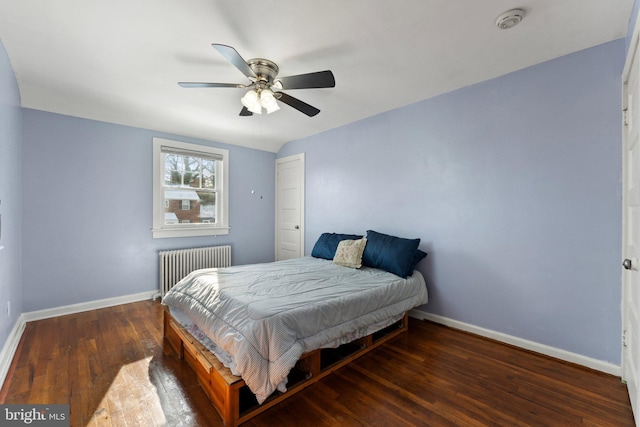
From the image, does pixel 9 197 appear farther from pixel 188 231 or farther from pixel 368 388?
pixel 368 388

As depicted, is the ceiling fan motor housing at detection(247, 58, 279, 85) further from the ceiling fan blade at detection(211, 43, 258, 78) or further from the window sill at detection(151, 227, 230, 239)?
the window sill at detection(151, 227, 230, 239)

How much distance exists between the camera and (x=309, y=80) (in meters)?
2.01

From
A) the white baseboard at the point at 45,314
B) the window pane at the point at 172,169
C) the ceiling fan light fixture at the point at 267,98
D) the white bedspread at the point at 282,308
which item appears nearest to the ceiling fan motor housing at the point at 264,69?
the ceiling fan light fixture at the point at 267,98

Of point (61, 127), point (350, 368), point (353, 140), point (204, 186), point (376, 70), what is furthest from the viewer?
point (204, 186)

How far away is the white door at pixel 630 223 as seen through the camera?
157cm

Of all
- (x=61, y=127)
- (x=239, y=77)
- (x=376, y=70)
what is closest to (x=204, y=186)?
(x=61, y=127)

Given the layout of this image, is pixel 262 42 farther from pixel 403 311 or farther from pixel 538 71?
pixel 403 311

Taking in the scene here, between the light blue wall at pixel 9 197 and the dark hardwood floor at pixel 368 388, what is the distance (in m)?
0.45

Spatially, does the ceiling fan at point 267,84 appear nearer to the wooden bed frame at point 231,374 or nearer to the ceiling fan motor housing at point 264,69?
the ceiling fan motor housing at point 264,69

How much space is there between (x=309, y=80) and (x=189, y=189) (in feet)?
9.58

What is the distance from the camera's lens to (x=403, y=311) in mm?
2582

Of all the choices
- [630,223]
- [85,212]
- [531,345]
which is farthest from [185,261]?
[630,223]

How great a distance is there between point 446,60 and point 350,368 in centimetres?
262

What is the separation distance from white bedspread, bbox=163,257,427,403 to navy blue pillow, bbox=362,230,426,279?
0.09 meters
